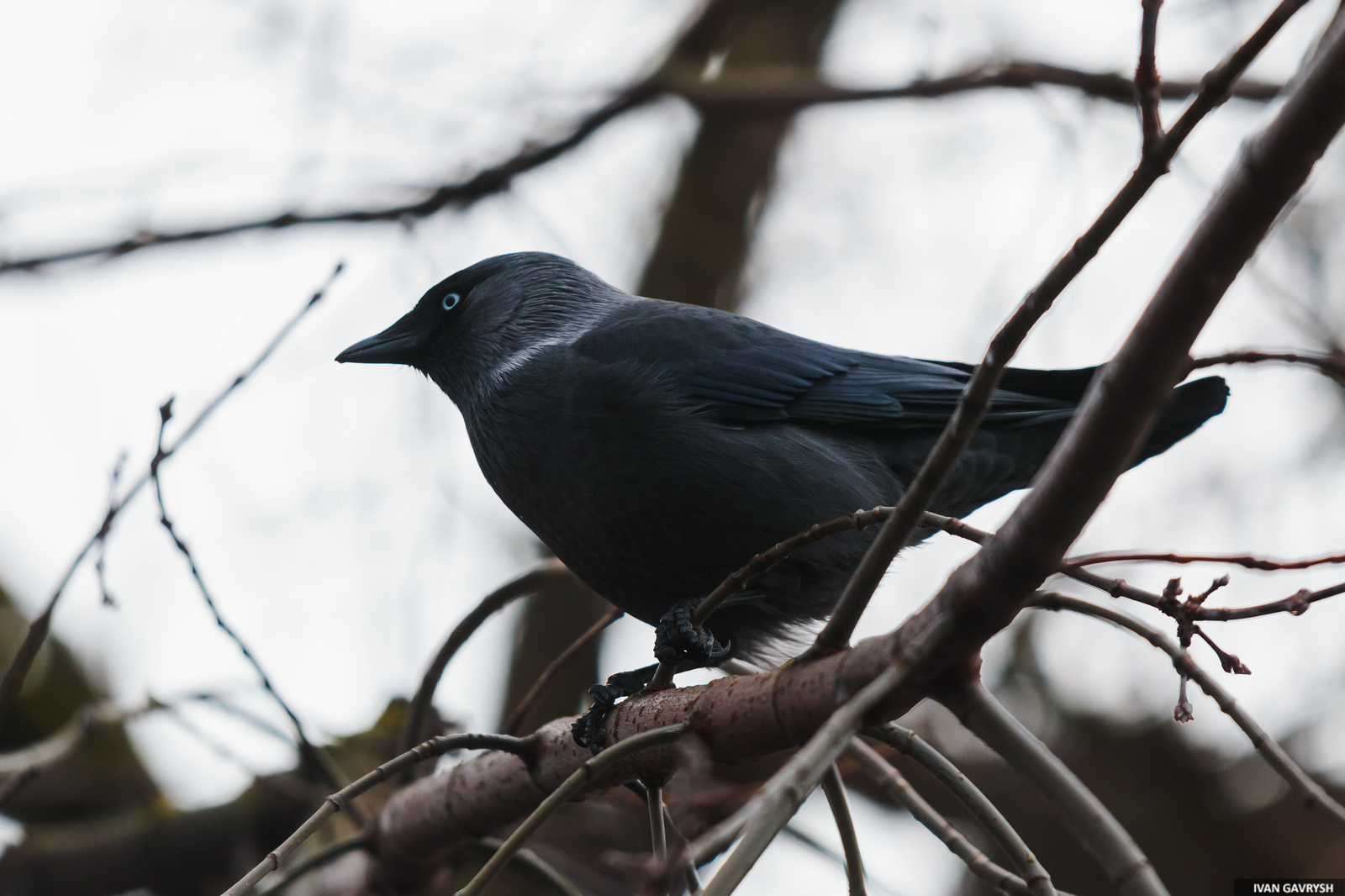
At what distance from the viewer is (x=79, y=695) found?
19.6 ft

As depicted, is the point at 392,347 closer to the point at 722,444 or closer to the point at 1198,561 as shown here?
the point at 722,444

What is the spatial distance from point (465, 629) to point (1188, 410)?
2632mm

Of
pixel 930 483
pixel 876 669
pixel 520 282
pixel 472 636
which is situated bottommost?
pixel 472 636

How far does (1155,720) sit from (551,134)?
5.78 m

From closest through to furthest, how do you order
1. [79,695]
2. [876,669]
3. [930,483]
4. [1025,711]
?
[930,483]
[876,669]
[79,695]
[1025,711]

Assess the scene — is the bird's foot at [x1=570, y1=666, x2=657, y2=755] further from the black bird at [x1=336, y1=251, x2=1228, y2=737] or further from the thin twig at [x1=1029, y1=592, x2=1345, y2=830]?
the thin twig at [x1=1029, y1=592, x2=1345, y2=830]

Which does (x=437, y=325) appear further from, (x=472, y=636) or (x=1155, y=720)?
(x=1155, y=720)

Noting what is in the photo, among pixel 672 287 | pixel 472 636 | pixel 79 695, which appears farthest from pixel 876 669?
pixel 672 287

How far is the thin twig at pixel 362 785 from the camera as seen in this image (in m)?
2.07

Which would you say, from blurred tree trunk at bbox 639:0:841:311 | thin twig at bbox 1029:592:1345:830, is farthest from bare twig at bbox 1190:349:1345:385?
blurred tree trunk at bbox 639:0:841:311

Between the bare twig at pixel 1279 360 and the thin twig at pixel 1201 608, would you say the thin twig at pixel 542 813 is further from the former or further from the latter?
the bare twig at pixel 1279 360

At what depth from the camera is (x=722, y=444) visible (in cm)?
361

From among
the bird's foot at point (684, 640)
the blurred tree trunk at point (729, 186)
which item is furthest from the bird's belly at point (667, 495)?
the blurred tree trunk at point (729, 186)

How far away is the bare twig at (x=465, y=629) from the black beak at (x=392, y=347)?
56.3 inches
